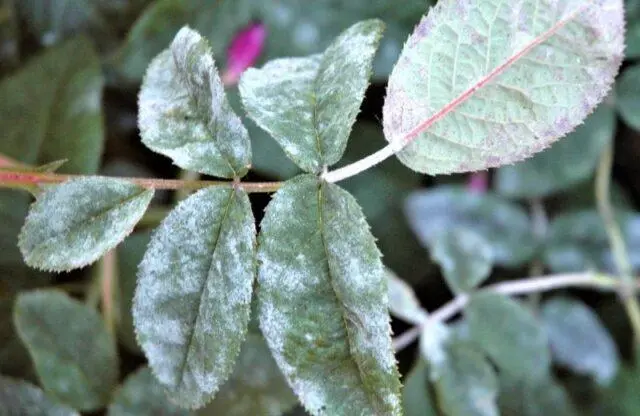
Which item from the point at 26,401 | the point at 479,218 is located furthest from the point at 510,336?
the point at 26,401

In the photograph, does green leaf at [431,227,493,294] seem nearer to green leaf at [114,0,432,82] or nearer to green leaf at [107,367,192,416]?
green leaf at [114,0,432,82]

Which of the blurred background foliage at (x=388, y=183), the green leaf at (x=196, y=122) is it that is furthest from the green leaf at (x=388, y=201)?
the green leaf at (x=196, y=122)

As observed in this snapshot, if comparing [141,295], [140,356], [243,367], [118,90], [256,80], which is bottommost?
[140,356]

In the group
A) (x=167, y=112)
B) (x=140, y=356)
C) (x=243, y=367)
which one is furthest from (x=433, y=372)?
(x=167, y=112)

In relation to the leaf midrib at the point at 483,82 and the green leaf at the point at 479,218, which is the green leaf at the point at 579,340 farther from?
the leaf midrib at the point at 483,82

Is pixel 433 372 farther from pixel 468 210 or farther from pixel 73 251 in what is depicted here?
pixel 73 251

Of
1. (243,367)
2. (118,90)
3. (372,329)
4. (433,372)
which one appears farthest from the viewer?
(118,90)

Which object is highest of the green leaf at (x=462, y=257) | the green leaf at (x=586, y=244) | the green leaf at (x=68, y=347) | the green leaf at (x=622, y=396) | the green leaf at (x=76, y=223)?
the green leaf at (x=76, y=223)
